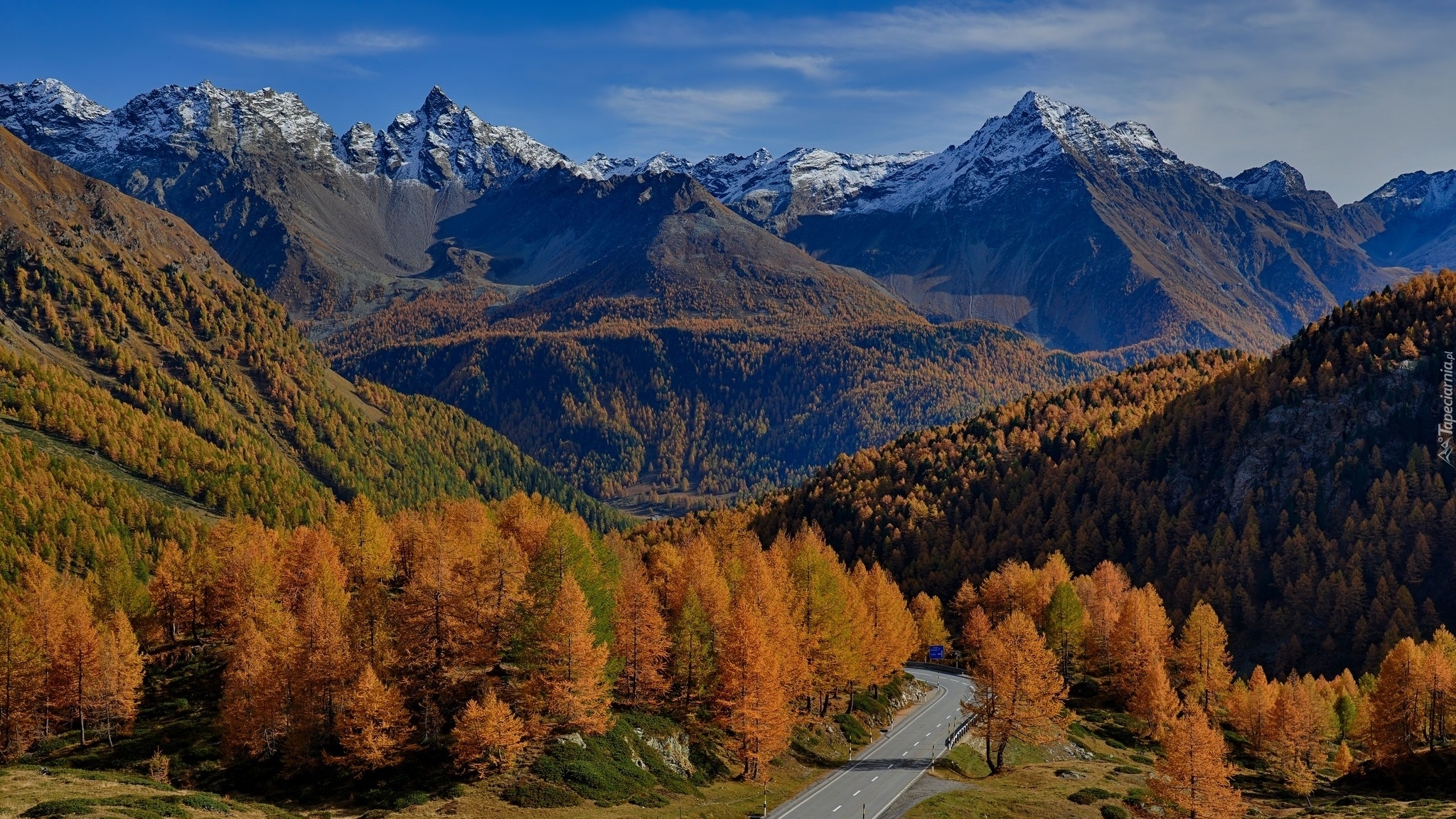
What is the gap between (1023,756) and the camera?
336 ft

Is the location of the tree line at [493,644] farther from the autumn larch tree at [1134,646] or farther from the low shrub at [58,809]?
the autumn larch tree at [1134,646]

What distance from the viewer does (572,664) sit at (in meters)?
79.9

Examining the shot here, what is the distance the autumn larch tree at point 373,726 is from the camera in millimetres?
75188

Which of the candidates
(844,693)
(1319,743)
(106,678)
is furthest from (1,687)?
(1319,743)

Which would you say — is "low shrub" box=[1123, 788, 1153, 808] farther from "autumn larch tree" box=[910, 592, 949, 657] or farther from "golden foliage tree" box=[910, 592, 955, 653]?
"autumn larch tree" box=[910, 592, 949, 657]

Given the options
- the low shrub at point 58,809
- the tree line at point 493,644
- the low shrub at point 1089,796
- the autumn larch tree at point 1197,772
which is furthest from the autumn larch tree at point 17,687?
the autumn larch tree at point 1197,772

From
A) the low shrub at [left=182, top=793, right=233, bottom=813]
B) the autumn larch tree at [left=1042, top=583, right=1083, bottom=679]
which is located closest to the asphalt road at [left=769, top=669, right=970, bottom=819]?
the autumn larch tree at [left=1042, top=583, right=1083, bottom=679]

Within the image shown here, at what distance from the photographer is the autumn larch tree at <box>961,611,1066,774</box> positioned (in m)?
90.9

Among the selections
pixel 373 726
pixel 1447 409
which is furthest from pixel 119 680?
pixel 1447 409

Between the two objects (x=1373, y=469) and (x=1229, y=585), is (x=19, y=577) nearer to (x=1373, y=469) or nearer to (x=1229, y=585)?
(x=1229, y=585)

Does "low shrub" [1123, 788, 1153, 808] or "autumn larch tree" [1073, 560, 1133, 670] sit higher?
"autumn larch tree" [1073, 560, 1133, 670]

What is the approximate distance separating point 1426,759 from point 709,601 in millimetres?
71877

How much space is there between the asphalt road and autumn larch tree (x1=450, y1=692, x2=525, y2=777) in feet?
65.7

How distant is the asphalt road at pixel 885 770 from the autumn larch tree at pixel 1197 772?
66.6ft
